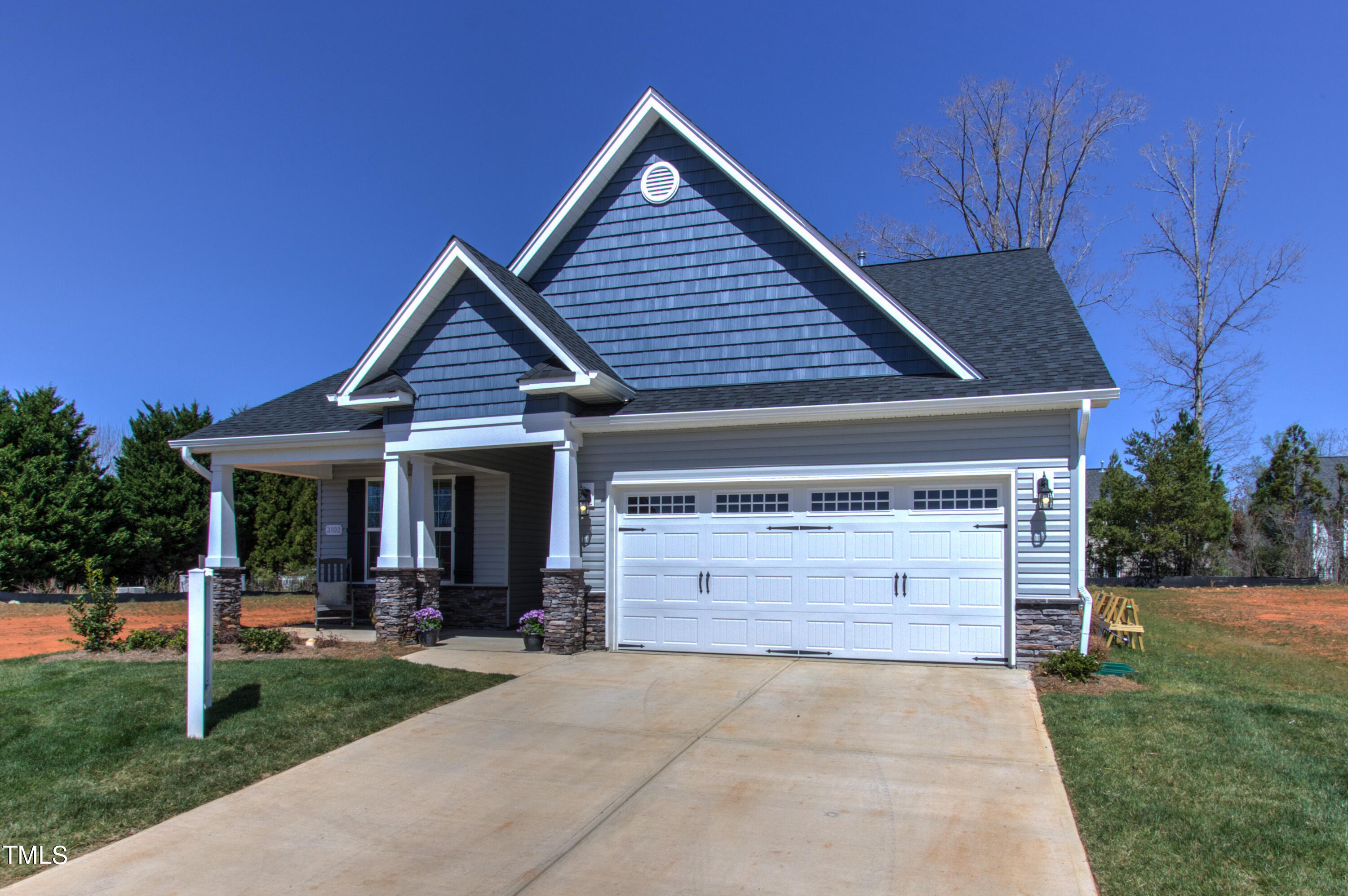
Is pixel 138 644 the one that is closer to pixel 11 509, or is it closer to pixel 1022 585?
pixel 1022 585

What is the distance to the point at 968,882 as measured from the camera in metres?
4.71

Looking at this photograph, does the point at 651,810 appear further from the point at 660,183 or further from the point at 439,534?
the point at 439,534

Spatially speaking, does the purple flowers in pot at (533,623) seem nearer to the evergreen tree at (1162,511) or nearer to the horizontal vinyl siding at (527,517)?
the horizontal vinyl siding at (527,517)

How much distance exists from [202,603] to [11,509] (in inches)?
773

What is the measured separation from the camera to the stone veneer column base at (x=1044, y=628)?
33.7ft

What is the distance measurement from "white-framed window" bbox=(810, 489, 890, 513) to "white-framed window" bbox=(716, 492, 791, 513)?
37cm

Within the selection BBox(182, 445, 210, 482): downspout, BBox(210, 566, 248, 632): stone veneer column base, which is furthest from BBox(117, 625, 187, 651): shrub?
BBox(182, 445, 210, 482): downspout

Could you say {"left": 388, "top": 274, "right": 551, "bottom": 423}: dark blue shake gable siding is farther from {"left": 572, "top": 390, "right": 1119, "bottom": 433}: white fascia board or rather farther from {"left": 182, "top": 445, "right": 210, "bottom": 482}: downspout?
{"left": 182, "top": 445, "right": 210, "bottom": 482}: downspout

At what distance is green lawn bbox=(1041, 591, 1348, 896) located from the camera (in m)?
4.74

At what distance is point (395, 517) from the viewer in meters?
13.0

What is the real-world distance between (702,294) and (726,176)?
1831 mm

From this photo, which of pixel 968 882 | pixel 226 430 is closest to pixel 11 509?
pixel 226 430

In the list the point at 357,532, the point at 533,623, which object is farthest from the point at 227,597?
the point at 533,623

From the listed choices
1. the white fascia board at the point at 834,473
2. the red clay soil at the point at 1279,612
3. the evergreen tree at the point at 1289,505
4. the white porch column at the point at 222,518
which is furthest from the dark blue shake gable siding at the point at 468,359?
the evergreen tree at the point at 1289,505
